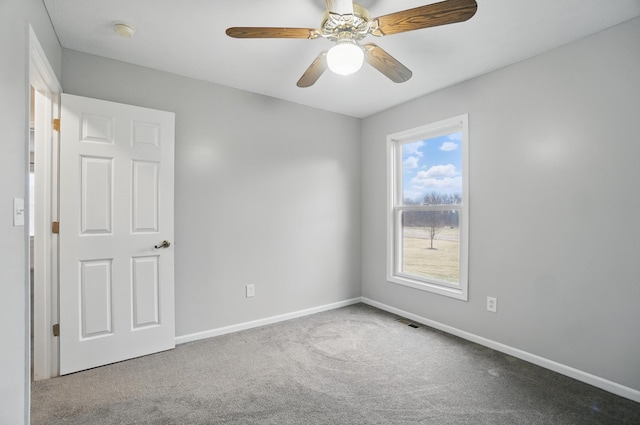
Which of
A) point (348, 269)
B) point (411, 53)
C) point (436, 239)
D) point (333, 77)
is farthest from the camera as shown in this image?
point (348, 269)

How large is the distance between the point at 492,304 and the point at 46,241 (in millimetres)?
3599

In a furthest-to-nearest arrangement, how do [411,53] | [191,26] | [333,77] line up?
[333,77]
[411,53]
[191,26]

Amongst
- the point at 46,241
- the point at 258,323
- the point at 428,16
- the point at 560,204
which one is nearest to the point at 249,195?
the point at 258,323

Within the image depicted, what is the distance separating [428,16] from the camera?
5.16ft

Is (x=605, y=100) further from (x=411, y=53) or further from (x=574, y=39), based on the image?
(x=411, y=53)

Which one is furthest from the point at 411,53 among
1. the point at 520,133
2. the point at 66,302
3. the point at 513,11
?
the point at 66,302

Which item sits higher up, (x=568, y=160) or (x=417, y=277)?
(x=568, y=160)

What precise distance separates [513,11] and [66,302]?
144 inches

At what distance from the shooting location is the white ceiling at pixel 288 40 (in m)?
1.93

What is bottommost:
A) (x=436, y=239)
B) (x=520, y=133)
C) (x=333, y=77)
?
(x=436, y=239)

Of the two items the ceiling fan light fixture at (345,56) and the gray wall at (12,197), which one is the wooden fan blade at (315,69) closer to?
the ceiling fan light fixture at (345,56)

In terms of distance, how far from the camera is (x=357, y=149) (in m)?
4.13

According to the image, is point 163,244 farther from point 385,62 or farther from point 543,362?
point 543,362

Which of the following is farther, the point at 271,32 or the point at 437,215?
the point at 437,215
